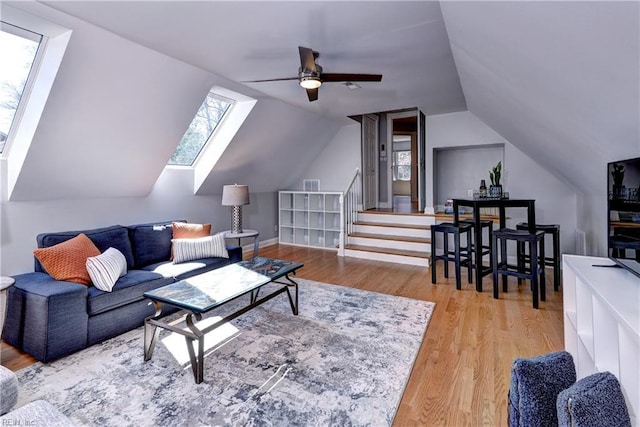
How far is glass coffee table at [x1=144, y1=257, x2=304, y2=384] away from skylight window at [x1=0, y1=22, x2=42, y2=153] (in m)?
2.14

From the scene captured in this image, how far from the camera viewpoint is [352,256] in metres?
5.48

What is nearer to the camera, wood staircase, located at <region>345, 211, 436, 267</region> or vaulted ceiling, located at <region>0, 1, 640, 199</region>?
vaulted ceiling, located at <region>0, 1, 640, 199</region>

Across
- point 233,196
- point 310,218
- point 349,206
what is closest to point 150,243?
point 233,196

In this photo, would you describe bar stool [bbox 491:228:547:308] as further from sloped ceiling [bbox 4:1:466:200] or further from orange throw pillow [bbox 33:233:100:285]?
orange throw pillow [bbox 33:233:100:285]

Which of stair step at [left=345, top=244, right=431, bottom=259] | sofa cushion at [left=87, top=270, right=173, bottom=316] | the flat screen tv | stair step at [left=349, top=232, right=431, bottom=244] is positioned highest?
the flat screen tv

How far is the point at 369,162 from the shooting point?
671 cm

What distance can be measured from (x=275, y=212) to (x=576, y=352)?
5.58 meters

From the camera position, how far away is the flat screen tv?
1.49m

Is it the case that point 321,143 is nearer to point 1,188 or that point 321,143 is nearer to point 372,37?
point 372,37

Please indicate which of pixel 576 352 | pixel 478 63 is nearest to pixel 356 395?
pixel 576 352

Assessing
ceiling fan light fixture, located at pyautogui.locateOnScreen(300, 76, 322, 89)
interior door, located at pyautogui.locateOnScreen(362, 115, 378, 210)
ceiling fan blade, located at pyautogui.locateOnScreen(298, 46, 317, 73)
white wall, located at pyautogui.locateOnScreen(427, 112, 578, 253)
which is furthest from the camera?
interior door, located at pyautogui.locateOnScreen(362, 115, 378, 210)

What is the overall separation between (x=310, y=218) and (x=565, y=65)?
5147mm

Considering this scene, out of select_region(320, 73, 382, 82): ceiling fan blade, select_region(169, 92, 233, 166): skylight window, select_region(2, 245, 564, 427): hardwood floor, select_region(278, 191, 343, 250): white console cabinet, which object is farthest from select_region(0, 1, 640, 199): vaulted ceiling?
select_region(278, 191, 343, 250): white console cabinet

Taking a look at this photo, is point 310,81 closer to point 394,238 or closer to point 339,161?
point 394,238
